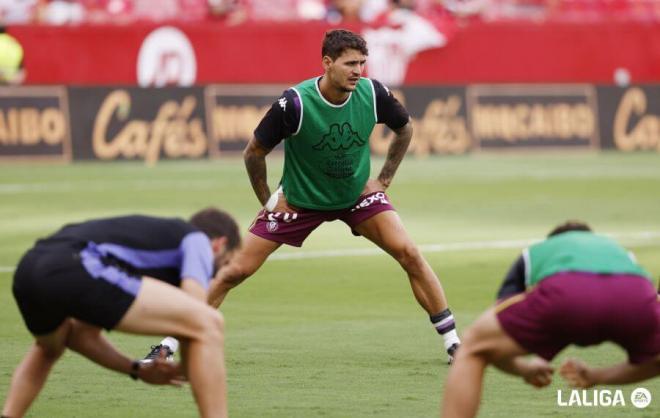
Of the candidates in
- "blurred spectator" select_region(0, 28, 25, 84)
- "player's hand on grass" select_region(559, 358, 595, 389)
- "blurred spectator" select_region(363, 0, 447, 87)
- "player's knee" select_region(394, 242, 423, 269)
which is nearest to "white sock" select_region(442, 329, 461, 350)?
"player's knee" select_region(394, 242, 423, 269)

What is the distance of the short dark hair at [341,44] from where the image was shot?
10984 mm

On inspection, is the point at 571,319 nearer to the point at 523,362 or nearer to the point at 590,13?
the point at 523,362

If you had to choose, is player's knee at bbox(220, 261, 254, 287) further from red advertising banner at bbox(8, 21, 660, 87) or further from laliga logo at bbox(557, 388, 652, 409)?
red advertising banner at bbox(8, 21, 660, 87)

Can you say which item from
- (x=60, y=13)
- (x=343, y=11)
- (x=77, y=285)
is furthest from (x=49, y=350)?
(x=343, y=11)

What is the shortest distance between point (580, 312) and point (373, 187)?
13.5ft

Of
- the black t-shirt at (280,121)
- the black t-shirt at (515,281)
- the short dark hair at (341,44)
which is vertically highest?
the short dark hair at (341,44)

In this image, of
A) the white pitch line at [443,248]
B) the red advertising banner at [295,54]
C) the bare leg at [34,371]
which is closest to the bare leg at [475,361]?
the bare leg at [34,371]

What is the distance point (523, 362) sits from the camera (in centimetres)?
773

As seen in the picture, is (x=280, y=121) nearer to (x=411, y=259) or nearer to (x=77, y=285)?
(x=411, y=259)

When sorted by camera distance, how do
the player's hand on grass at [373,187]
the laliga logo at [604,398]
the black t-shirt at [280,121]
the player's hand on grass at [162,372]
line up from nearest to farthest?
the player's hand on grass at [162,372] < the laliga logo at [604,398] < the black t-shirt at [280,121] < the player's hand on grass at [373,187]

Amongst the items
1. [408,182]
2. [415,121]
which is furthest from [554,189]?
[415,121]

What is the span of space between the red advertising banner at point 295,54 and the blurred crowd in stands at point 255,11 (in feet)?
2.26

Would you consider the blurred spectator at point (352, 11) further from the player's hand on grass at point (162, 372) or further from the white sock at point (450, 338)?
the player's hand on grass at point (162, 372)

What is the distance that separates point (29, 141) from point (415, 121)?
25.4 feet
